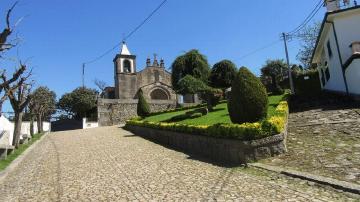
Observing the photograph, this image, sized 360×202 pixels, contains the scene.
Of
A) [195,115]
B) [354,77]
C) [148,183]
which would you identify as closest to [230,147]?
[148,183]

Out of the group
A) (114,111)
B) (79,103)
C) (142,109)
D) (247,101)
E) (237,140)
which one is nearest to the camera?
(237,140)

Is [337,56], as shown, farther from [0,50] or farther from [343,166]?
[0,50]

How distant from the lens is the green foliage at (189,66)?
5012 cm

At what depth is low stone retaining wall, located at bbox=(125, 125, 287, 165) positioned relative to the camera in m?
11.1

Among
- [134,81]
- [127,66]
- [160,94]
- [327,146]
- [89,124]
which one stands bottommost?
[327,146]

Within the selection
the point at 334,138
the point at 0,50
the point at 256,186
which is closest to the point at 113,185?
the point at 256,186

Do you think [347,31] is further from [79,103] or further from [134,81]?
[79,103]

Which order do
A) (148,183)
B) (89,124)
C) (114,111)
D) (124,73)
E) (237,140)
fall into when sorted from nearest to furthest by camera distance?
(148,183)
(237,140)
(89,124)
(114,111)
(124,73)

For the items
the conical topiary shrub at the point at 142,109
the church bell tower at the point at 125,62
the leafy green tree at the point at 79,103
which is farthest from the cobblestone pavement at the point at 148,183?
the church bell tower at the point at 125,62

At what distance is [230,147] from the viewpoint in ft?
39.6

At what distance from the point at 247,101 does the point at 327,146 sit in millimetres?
3170

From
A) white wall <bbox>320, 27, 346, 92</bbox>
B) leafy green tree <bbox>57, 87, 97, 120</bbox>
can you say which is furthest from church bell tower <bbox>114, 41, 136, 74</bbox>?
white wall <bbox>320, 27, 346, 92</bbox>

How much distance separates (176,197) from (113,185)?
241 cm

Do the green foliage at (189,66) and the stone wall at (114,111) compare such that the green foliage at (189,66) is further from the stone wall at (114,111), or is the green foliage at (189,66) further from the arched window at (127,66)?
the arched window at (127,66)
